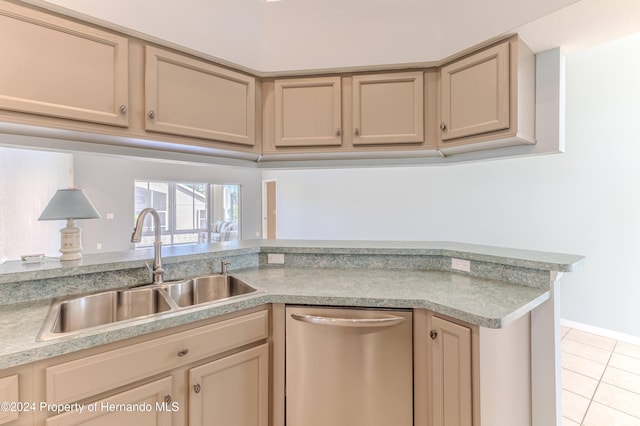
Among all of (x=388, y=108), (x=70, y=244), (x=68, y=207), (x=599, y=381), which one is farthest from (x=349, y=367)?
(x=599, y=381)

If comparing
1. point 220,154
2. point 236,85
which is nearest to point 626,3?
point 236,85

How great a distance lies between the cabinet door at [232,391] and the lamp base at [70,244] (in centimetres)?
96

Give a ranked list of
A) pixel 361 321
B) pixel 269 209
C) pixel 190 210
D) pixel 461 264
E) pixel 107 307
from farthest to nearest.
A: 1. pixel 269 209
2. pixel 190 210
3. pixel 461 264
4. pixel 107 307
5. pixel 361 321

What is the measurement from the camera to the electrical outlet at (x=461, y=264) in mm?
1803

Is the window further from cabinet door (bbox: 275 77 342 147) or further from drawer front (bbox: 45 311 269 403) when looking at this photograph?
drawer front (bbox: 45 311 269 403)

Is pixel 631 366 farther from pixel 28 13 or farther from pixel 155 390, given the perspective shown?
pixel 28 13

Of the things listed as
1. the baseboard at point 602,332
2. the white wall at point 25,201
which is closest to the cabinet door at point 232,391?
the white wall at point 25,201

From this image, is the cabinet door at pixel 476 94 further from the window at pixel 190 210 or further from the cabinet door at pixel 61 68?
the window at pixel 190 210

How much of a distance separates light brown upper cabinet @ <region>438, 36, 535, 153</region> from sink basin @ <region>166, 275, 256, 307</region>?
1.48 m

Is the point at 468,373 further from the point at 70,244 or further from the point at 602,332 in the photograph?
the point at 602,332

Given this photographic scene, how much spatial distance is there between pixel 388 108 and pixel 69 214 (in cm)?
188

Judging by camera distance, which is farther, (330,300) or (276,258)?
(276,258)

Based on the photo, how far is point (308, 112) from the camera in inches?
74.9

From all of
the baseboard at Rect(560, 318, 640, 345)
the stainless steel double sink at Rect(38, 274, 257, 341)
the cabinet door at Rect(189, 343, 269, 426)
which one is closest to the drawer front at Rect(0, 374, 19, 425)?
the stainless steel double sink at Rect(38, 274, 257, 341)
